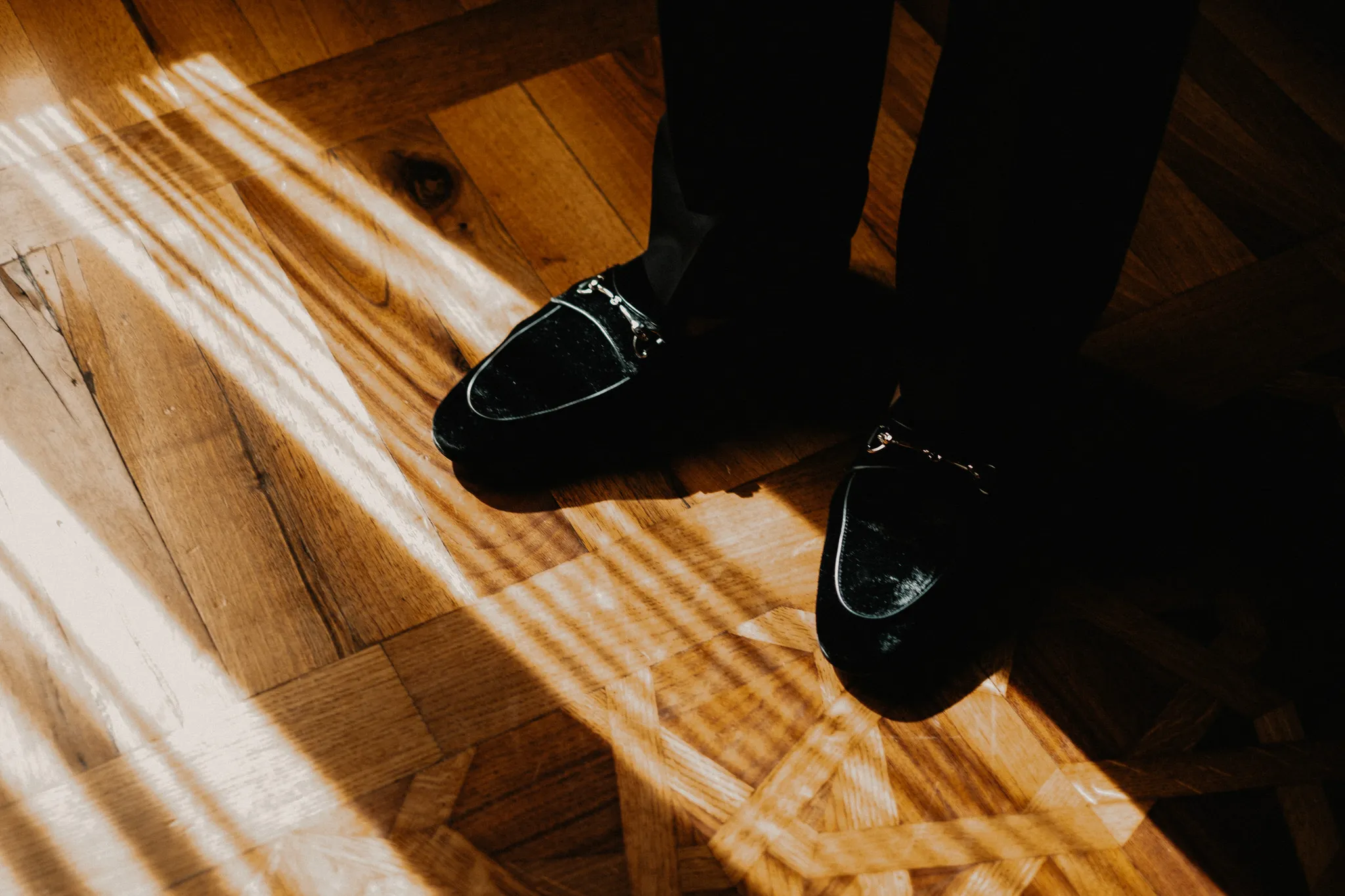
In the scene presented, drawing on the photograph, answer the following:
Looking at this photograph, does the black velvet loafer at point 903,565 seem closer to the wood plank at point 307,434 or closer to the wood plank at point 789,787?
the wood plank at point 789,787

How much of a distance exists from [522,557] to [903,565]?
0.84ft

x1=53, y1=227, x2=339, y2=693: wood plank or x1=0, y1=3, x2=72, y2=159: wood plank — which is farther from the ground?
x1=0, y1=3, x2=72, y2=159: wood plank

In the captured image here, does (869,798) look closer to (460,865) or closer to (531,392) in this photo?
(460,865)

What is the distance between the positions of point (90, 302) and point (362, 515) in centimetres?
30

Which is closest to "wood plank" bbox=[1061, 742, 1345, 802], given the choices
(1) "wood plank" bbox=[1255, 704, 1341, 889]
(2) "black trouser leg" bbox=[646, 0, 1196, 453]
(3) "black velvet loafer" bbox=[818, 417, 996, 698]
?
(1) "wood plank" bbox=[1255, 704, 1341, 889]

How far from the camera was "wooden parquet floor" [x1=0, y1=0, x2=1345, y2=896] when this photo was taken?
58cm

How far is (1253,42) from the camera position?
0.94 metres

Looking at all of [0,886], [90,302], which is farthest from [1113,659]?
[90,302]

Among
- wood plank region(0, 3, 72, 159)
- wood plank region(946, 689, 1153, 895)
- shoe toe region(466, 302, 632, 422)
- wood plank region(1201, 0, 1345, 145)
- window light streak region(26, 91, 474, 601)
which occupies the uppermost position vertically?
wood plank region(1201, 0, 1345, 145)

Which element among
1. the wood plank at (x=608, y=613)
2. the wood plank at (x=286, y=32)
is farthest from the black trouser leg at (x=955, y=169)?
the wood plank at (x=286, y=32)

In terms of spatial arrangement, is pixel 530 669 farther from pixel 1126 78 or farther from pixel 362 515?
pixel 1126 78

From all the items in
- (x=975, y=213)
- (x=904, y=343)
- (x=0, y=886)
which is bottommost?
(x=0, y=886)

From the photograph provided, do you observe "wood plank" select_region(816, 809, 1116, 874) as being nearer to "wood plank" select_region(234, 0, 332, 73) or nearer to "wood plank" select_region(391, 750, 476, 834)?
"wood plank" select_region(391, 750, 476, 834)

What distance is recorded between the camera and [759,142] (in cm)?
59
